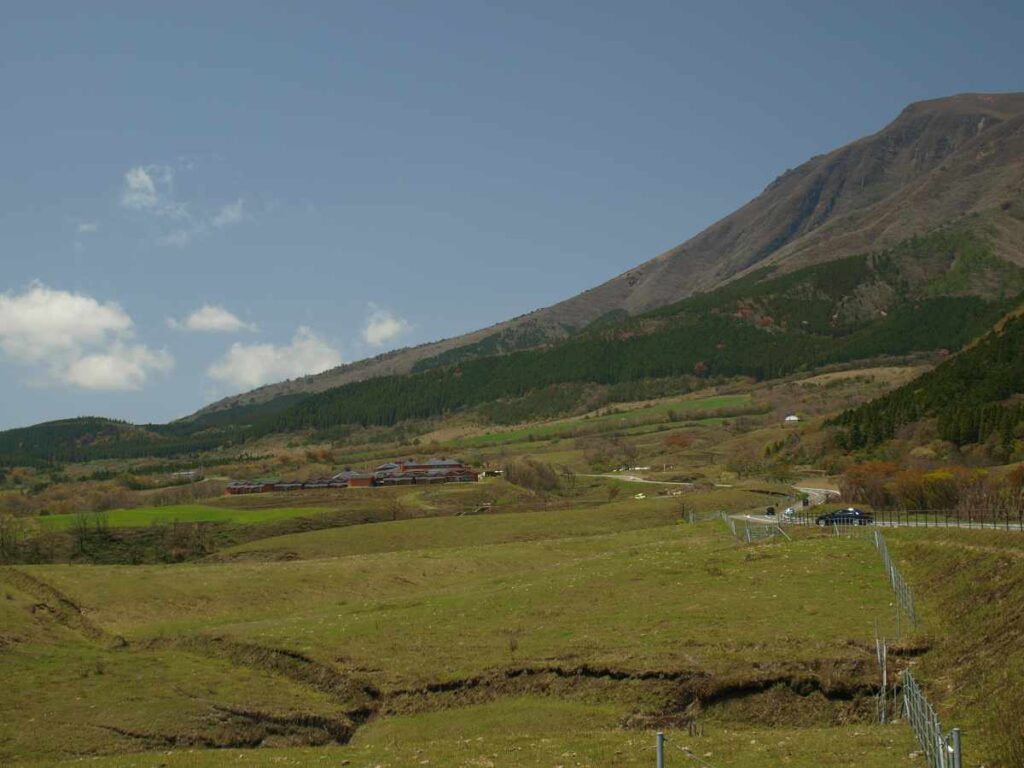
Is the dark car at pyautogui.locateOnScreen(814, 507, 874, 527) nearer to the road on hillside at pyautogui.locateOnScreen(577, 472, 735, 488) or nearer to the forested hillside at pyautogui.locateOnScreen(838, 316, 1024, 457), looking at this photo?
the forested hillside at pyautogui.locateOnScreen(838, 316, 1024, 457)

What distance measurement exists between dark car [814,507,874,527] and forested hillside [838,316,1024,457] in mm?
33376

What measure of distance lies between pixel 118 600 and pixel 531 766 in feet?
141

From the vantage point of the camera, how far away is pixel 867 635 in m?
36.4

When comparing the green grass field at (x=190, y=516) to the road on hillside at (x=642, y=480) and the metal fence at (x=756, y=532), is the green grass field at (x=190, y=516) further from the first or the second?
the metal fence at (x=756, y=532)

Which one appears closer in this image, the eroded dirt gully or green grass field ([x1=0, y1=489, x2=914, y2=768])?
green grass field ([x1=0, y1=489, x2=914, y2=768])

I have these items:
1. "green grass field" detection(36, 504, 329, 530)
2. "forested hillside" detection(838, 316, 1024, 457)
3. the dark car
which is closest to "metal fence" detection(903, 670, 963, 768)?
the dark car

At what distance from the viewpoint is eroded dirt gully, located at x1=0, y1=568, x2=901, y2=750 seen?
33.1m

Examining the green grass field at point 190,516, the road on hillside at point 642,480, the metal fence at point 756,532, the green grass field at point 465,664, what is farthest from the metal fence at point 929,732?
the road on hillside at point 642,480

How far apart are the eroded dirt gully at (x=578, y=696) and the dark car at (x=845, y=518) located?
41.1 meters

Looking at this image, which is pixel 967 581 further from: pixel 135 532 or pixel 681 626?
pixel 135 532

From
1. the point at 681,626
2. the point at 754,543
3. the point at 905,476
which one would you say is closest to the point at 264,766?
the point at 681,626

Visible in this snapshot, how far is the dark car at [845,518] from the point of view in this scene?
74606 mm

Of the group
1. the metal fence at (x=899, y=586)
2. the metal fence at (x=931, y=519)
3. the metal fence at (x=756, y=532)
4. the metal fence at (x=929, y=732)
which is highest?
the metal fence at (x=929, y=732)

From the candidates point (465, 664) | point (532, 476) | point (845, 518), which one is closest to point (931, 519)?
point (845, 518)
